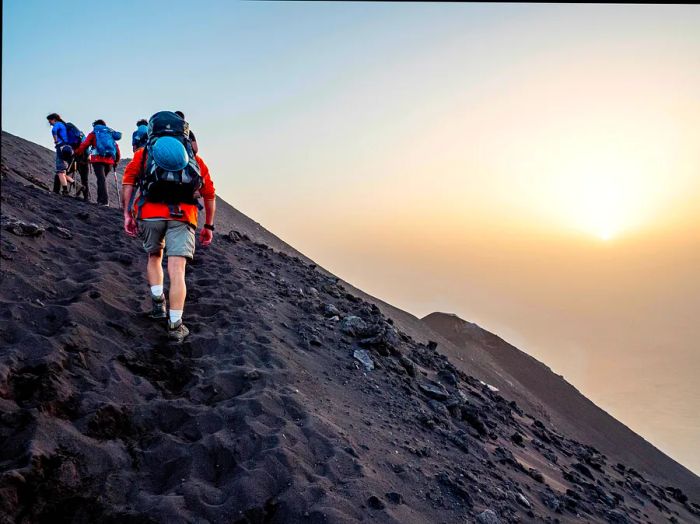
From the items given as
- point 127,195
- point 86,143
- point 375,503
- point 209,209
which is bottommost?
point 375,503

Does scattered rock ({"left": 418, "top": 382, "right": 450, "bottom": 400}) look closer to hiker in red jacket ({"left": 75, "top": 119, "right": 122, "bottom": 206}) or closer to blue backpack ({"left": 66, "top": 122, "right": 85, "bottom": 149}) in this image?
hiker in red jacket ({"left": 75, "top": 119, "right": 122, "bottom": 206})

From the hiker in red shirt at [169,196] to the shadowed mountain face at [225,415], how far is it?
0.74 m

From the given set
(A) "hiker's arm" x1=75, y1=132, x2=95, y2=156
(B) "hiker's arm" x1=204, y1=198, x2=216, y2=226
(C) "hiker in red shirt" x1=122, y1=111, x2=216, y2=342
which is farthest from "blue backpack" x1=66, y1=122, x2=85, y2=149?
(B) "hiker's arm" x1=204, y1=198, x2=216, y2=226

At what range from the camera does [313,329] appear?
259 inches

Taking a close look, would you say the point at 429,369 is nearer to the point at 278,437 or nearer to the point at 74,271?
the point at 278,437

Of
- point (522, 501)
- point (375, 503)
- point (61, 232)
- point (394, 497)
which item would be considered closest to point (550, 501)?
point (522, 501)

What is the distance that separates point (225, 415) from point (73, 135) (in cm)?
917

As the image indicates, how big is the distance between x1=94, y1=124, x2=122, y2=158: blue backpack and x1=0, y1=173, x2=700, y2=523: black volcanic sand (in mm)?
2411

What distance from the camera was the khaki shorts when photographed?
4930 millimetres

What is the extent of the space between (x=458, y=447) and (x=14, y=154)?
1607cm

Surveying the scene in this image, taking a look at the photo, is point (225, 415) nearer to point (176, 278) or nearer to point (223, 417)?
point (223, 417)

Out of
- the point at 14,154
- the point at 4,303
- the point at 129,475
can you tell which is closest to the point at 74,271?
the point at 4,303

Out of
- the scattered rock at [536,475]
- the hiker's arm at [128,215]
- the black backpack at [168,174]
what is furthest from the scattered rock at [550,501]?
the hiker's arm at [128,215]

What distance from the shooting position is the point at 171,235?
494 cm
